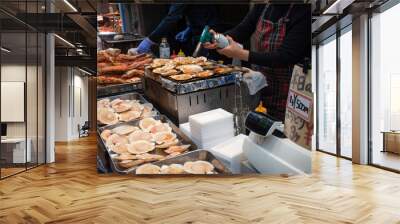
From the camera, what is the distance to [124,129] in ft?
20.4

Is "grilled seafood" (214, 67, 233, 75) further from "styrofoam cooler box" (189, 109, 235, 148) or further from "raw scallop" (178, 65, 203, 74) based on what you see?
"styrofoam cooler box" (189, 109, 235, 148)

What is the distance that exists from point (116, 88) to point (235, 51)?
77.4 inches

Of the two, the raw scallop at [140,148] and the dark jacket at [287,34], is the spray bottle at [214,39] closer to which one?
the dark jacket at [287,34]

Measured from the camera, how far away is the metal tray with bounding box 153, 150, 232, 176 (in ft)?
20.0

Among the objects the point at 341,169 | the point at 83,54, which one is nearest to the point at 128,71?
the point at 341,169

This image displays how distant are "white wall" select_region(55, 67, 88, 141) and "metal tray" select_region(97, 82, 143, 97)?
9.02 meters

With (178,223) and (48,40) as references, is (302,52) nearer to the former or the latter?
(178,223)

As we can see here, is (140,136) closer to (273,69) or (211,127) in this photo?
A: (211,127)

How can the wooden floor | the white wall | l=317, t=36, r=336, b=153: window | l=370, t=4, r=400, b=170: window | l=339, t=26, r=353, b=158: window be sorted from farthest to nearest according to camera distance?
1. the white wall
2. l=317, t=36, r=336, b=153: window
3. l=339, t=26, r=353, b=158: window
4. l=370, t=4, r=400, b=170: window
5. the wooden floor

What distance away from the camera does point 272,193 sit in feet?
16.7

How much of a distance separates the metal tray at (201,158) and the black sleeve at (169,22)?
6.03 feet

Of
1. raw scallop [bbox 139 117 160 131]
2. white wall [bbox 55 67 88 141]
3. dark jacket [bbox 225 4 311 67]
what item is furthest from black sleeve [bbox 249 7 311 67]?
white wall [bbox 55 67 88 141]

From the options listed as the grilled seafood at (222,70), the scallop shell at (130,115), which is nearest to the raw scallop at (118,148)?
the scallop shell at (130,115)

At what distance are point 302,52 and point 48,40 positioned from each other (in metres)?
5.03
